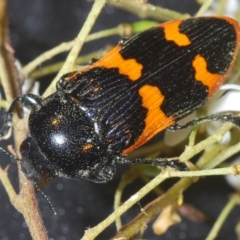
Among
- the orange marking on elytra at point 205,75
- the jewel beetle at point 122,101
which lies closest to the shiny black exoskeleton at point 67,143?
the jewel beetle at point 122,101

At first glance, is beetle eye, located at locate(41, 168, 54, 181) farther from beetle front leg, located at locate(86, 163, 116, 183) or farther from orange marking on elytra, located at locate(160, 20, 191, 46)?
orange marking on elytra, located at locate(160, 20, 191, 46)

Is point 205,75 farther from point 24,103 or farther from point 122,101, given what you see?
point 24,103

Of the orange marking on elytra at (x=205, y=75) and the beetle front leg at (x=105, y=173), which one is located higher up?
the orange marking on elytra at (x=205, y=75)

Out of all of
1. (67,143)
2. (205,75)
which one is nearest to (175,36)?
(205,75)

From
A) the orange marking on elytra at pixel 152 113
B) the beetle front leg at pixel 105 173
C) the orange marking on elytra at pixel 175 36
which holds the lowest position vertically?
the beetle front leg at pixel 105 173

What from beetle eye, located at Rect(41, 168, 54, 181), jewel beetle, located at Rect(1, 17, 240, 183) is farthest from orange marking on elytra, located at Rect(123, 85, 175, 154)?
beetle eye, located at Rect(41, 168, 54, 181)

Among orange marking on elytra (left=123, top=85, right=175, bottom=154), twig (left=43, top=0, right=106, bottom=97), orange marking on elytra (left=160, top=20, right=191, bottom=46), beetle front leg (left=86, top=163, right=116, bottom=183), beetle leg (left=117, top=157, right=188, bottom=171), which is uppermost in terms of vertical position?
twig (left=43, top=0, right=106, bottom=97)

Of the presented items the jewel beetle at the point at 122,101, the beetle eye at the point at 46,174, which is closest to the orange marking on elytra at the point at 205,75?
the jewel beetle at the point at 122,101

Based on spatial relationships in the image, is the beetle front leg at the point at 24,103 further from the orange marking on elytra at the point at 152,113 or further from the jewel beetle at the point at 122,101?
the orange marking on elytra at the point at 152,113

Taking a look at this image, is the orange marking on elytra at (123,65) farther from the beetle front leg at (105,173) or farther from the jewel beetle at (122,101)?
the beetle front leg at (105,173)
